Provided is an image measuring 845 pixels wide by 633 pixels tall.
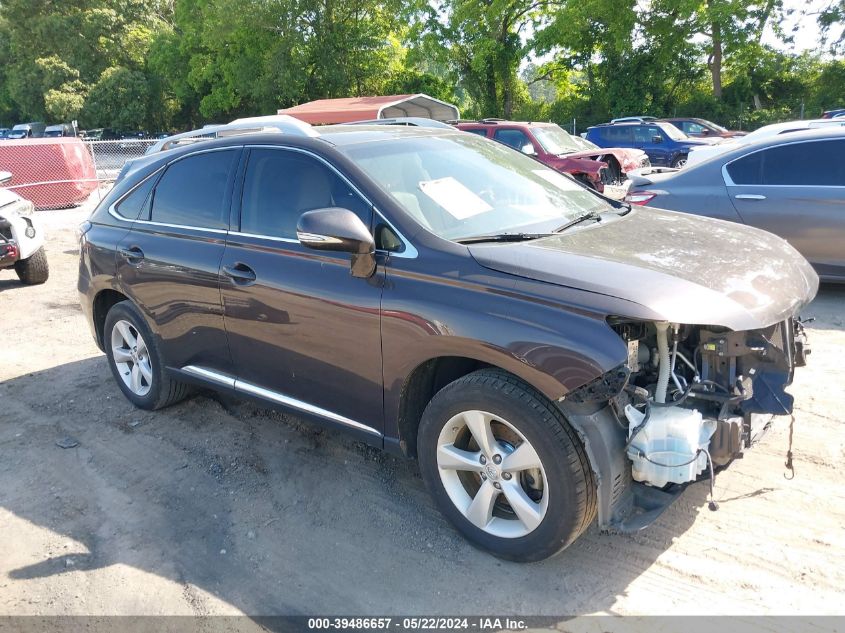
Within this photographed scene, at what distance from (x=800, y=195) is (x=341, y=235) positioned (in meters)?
5.10

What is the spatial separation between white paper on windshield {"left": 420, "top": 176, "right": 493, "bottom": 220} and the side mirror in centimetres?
46

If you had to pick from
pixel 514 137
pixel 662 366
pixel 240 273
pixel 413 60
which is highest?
pixel 413 60

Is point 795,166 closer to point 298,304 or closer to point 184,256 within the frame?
point 298,304

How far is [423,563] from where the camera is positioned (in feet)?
10.0

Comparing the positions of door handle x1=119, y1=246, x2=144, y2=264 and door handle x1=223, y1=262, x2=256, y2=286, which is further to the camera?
door handle x1=119, y1=246, x2=144, y2=264

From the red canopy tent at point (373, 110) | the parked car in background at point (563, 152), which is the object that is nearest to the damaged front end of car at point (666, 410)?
the parked car in background at point (563, 152)

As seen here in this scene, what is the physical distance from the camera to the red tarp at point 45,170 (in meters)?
15.0

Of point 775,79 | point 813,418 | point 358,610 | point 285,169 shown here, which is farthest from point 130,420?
point 775,79

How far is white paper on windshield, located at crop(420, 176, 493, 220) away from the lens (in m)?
3.36

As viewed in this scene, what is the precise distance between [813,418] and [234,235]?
A: 3.57 meters

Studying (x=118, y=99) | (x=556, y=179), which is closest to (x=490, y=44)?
(x=118, y=99)

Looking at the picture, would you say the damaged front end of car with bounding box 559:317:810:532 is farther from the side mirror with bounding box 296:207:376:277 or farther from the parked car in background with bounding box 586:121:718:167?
the parked car in background with bounding box 586:121:718:167

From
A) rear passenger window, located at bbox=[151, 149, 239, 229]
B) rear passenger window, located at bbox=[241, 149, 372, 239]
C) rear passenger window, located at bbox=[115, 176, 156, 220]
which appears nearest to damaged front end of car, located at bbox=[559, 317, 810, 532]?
rear passenger window, located at bbox=[241, 149, 372, 239]

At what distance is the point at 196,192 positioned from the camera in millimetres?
4137
